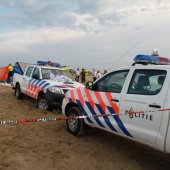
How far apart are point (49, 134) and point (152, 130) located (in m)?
3.23

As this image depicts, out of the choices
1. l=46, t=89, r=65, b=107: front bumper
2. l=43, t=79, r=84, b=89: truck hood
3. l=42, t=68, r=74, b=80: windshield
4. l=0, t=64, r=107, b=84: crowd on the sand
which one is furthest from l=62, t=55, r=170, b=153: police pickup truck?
l=0, t=64, r=107, b=84: crowd on the sand

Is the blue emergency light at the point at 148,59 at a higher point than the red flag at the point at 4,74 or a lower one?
higher

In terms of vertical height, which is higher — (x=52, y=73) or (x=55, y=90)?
(x=52, y=73)

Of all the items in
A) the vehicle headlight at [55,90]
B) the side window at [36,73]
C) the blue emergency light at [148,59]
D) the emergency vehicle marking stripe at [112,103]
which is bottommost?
the vehicle headlight at [55,90]

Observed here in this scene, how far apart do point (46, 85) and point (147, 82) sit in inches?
223

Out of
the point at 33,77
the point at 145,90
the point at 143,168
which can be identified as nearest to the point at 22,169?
the point at 143,168

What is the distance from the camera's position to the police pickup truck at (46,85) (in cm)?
1078

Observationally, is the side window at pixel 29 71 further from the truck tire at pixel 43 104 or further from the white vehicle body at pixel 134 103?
the white vehicle body at pixel 134 103

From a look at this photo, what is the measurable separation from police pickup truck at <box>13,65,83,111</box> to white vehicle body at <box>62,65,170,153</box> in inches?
129

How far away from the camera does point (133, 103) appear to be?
6.03 metres

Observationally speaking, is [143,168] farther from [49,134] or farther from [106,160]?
[49,134]

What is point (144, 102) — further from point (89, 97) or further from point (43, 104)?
point (43, 104)

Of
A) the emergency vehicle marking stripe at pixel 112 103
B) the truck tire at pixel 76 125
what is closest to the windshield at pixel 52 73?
the truck tire at pixel 76 125

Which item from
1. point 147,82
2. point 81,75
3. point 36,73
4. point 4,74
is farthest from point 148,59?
point 81,75
